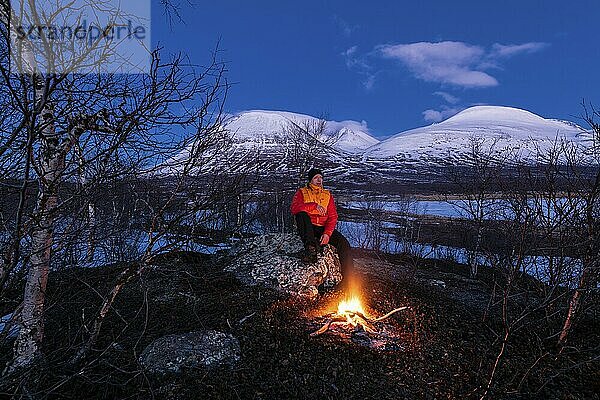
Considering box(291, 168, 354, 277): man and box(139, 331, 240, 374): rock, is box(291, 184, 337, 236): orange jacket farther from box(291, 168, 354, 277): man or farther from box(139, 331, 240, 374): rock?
box(139, 331, 240, 374): rock

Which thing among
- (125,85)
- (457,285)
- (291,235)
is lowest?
(457,285)

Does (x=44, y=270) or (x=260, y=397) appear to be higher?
(x=44, y=270)

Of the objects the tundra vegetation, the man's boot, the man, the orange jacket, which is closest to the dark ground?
the tundra vegetation

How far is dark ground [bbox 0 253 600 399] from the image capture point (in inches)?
161

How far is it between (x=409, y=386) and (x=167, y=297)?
531cm

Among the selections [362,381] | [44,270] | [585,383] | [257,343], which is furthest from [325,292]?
[44,270]

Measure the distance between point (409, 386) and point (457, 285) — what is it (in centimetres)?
787

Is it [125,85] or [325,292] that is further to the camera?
[325,292]

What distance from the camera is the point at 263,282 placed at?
304 inches

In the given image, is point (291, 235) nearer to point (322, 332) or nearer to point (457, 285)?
point (322, 332)

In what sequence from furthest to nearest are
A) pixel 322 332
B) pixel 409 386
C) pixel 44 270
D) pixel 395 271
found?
pixel 395 271 → pixel 322 332 → pixel 409 386 → pixel 44 270

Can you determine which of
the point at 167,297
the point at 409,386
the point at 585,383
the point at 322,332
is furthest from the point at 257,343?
the point at 585,383

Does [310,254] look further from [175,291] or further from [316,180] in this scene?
[175,291]

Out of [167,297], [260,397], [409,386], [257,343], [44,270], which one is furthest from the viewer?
[167,297]
